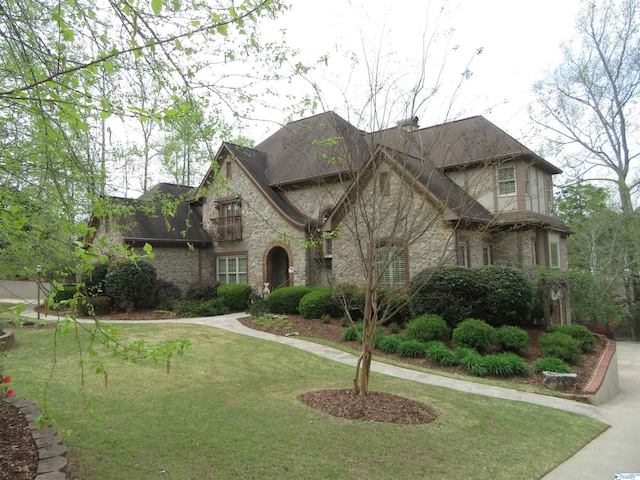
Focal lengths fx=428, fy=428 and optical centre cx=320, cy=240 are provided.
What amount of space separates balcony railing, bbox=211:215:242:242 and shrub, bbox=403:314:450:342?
11.1 metres

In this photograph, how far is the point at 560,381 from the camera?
9.28 m

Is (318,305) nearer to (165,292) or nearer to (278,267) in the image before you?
(278,267)

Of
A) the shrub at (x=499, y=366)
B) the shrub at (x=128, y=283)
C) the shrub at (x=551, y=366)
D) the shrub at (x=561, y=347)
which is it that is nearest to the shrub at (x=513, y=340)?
the shrub at (x=561, y=347)

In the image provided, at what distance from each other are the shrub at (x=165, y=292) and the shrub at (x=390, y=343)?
36.2 feet

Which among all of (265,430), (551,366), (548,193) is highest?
(548,193)

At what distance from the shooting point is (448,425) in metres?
6.09

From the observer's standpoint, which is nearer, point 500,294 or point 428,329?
point 428,329

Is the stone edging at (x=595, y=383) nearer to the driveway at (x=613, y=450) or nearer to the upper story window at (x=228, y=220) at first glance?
the driveway at (x=613, y=450)

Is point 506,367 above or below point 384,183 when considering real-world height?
below

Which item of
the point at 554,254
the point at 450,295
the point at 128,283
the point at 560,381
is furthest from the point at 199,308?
the point at 554,254

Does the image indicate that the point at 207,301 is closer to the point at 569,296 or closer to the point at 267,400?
the point at 267,400

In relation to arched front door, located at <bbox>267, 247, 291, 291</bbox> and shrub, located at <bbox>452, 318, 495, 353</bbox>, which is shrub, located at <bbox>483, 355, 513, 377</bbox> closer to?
shrub, located at <bbox>452, 318, 495, 353</bbox>

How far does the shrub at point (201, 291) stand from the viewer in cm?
1953

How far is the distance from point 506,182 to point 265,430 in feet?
50.8
